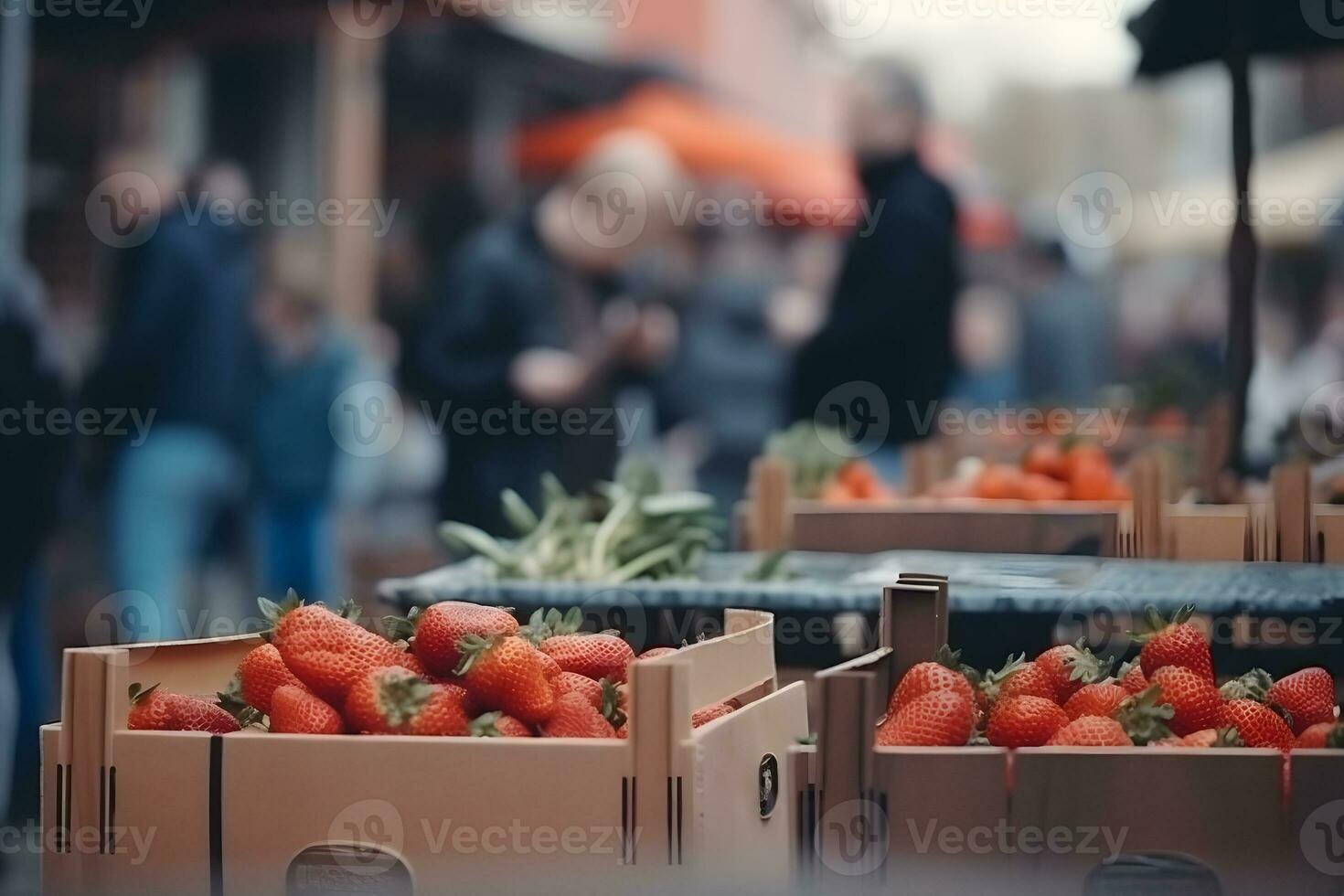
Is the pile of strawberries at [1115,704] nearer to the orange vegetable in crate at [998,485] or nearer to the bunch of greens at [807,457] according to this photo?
the orange vegetable in crate at [998,485]

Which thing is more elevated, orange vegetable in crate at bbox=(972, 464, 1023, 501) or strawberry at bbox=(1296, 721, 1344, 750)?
orange vegetable in crate at bbox=(972, 464, 1023, 501)

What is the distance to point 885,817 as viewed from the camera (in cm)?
152

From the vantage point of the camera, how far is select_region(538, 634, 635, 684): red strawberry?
1.80 meters

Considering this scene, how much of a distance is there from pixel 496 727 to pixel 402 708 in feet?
0.33

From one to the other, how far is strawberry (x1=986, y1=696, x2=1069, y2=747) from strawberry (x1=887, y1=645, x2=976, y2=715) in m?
0.04

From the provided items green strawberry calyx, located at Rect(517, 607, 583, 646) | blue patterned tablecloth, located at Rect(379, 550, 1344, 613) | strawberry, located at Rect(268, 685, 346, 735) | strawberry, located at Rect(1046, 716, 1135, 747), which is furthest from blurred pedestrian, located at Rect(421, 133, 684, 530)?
strawberry, located at Rect(1046, 716, 1135, 747)

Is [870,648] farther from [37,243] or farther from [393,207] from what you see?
[393,207]

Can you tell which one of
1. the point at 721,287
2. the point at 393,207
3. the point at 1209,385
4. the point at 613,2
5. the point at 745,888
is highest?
the point at 613,2

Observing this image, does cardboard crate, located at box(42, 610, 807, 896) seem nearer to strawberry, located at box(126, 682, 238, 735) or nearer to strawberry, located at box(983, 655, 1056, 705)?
strawberry, located at box(126, 682, 238, 735)

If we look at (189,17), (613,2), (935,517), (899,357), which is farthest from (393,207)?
(935,517)

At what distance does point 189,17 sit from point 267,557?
2.35 metres

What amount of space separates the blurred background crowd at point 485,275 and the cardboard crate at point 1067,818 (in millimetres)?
1835

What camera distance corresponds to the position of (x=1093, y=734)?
1609 millimetres

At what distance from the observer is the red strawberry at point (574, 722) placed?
1.62m
